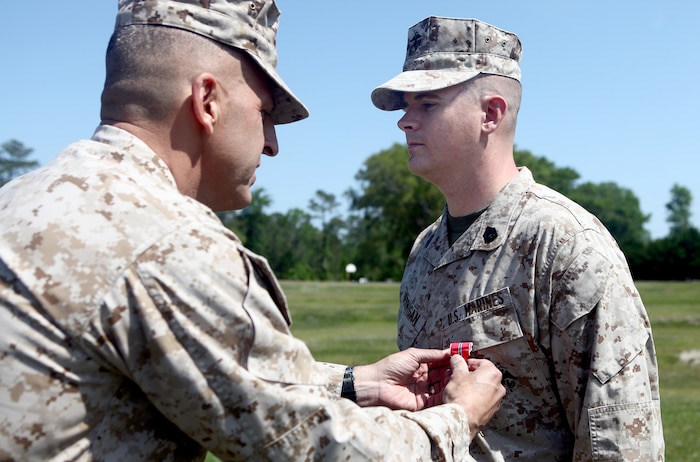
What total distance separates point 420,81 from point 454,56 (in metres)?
0.23

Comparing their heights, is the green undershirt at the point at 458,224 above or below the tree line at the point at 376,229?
above

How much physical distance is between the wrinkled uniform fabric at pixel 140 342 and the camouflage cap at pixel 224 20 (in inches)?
22.5

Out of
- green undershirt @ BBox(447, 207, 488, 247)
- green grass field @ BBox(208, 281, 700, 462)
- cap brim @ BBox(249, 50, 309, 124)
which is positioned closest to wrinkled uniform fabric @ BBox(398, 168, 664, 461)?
green undershirt @ BBox(447, 207, 488, 247)

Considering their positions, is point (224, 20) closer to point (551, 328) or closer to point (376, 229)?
point (551, 328)

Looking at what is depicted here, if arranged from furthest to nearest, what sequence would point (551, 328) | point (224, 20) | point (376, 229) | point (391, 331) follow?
point (376, 229)
point (391, 331)
point (551, 328)
point (224, 20)

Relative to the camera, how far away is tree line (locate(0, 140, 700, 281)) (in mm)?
79750

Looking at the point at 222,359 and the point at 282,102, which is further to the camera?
the point at 282,102

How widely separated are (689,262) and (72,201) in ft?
271

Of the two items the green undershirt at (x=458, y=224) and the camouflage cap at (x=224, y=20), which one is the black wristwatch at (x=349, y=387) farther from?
the camouflage cap at (x=224, y=20)

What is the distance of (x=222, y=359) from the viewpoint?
2.05 meters

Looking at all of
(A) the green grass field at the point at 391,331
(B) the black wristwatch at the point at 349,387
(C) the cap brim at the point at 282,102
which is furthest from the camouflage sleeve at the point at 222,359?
(A) the green grass field at the point at 391,331

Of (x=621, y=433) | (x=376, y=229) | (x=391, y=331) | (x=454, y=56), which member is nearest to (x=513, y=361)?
(x=621, y=433)

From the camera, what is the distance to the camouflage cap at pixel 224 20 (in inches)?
98.9

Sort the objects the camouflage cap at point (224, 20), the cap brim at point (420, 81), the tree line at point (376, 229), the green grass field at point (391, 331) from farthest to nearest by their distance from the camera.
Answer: the tree line at point (376, 229) < the green grass field at point (391, 331) < the cap brim at point (420, 81) < the camouflage cap at point (224, 20)
